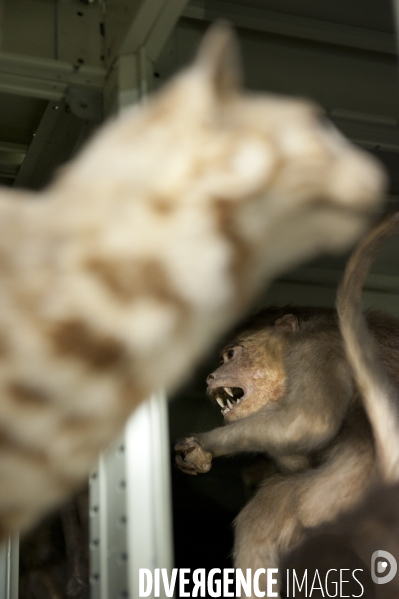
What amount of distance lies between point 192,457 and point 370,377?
35 cm

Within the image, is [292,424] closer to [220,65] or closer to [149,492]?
[149,492]

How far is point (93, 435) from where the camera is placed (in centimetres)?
35

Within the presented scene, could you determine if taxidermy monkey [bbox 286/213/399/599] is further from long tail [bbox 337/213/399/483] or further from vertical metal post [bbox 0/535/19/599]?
vertical metal post [bbox 0/535/19/599]

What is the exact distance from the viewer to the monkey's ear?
1271mm

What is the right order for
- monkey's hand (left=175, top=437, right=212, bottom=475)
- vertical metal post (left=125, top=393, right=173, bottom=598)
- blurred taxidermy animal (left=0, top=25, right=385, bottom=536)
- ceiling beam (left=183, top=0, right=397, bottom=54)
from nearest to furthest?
blurred taxidermy animal (left=0, top=25, right=385, bottom=536), vertical metal post (left=125, top=393, right=173, bottom=598), ceiling beam (left=183, top=0, right=397, bottom=54), monkey's hand (left=175, top=437, right=212, bottom=475)

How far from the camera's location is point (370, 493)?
96 cm

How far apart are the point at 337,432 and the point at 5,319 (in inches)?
31.8

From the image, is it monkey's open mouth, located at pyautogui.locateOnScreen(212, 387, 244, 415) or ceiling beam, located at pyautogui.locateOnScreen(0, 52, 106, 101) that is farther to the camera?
monkey's open mouth, located at pyautogui.locateOnScreen(212, 387, 244, 415)

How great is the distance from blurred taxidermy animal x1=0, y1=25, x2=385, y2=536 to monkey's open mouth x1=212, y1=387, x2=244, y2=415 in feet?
2.72

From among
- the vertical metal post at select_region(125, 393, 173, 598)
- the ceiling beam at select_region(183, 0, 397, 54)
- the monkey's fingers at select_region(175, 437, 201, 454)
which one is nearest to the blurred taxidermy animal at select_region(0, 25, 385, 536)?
the vertical metal post at select_region(125, 393, 173, 598)

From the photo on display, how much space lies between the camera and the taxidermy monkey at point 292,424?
1001 millimetres

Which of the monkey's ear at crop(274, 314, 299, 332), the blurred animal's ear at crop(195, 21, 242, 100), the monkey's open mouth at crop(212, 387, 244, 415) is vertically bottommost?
the blurred animal's ear at crop(195, 21, 242, 100)

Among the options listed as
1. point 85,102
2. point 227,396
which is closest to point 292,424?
point 227,396

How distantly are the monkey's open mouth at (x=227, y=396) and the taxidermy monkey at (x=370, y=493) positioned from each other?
10.8 inches
